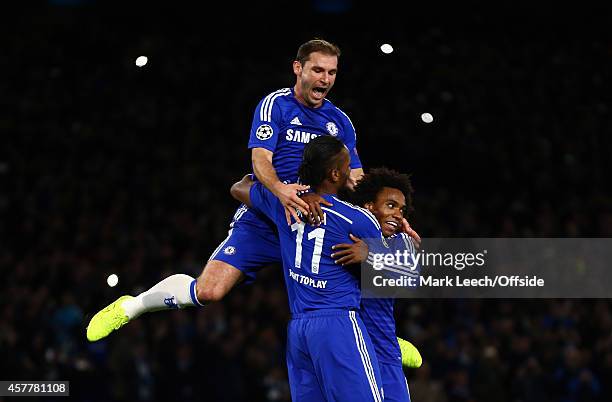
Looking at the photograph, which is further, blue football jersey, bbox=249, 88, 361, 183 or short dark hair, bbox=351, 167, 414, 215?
blue football jersey, bbox=249, 88, 361, 183

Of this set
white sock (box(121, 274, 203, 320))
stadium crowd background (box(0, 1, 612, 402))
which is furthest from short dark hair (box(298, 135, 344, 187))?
stadium crowd background (box(0, 1, 612, 402))

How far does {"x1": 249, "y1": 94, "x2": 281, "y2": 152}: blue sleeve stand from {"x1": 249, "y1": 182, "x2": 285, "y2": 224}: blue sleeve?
10.9 inches

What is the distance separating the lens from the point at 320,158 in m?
5.73

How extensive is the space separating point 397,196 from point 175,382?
235 inches

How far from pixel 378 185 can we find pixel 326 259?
2.47 ft

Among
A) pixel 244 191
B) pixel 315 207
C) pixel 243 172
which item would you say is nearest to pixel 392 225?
pixel 315 207

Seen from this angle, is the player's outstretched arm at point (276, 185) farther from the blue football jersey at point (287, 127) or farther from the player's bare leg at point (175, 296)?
the player's bare leg at point (175, 296)

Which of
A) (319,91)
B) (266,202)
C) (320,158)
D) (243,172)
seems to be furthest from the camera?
(243,172)

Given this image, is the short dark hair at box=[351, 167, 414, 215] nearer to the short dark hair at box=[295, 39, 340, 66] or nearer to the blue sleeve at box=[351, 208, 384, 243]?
the blue sleeve at box=[351, 208, 384, 243]

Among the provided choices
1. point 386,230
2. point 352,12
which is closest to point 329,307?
point 386,230

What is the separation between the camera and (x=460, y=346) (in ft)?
38.9

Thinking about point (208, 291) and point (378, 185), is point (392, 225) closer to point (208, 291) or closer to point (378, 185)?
point (378, 185)

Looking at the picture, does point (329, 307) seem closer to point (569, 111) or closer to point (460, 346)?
point (460, 346)

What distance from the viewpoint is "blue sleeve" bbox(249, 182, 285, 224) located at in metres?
6.14
